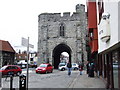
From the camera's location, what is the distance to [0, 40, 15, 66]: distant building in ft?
113

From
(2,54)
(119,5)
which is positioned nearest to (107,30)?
(119,5)

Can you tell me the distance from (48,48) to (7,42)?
903 cm

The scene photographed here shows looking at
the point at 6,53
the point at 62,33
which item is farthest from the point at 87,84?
the point at 62,33

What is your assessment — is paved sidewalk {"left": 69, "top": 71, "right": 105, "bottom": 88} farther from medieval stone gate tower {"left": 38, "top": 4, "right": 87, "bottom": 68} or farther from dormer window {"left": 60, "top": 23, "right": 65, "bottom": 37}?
dormer window {"left": 60, "top": 23, "right": 65, "bottom": 37}

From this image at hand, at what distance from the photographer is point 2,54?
34406 mm

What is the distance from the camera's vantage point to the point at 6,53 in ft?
118

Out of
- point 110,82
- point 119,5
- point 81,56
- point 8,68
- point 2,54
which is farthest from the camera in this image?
point 81,56

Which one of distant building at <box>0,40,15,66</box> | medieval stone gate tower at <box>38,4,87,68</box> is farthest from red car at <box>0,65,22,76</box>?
→ medieval stone gate tower at <box>38,4,87,68</box>

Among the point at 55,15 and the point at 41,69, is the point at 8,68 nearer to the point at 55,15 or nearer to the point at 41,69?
the point at 41,69

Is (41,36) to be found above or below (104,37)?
above

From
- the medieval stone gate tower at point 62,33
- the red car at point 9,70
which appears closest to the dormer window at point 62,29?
the medieval stone gate tower at point 62,33

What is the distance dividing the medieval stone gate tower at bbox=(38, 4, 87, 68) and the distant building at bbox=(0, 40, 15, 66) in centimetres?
618

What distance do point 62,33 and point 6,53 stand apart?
12.8 metres

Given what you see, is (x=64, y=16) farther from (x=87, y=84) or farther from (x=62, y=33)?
(x=87, y=84)
